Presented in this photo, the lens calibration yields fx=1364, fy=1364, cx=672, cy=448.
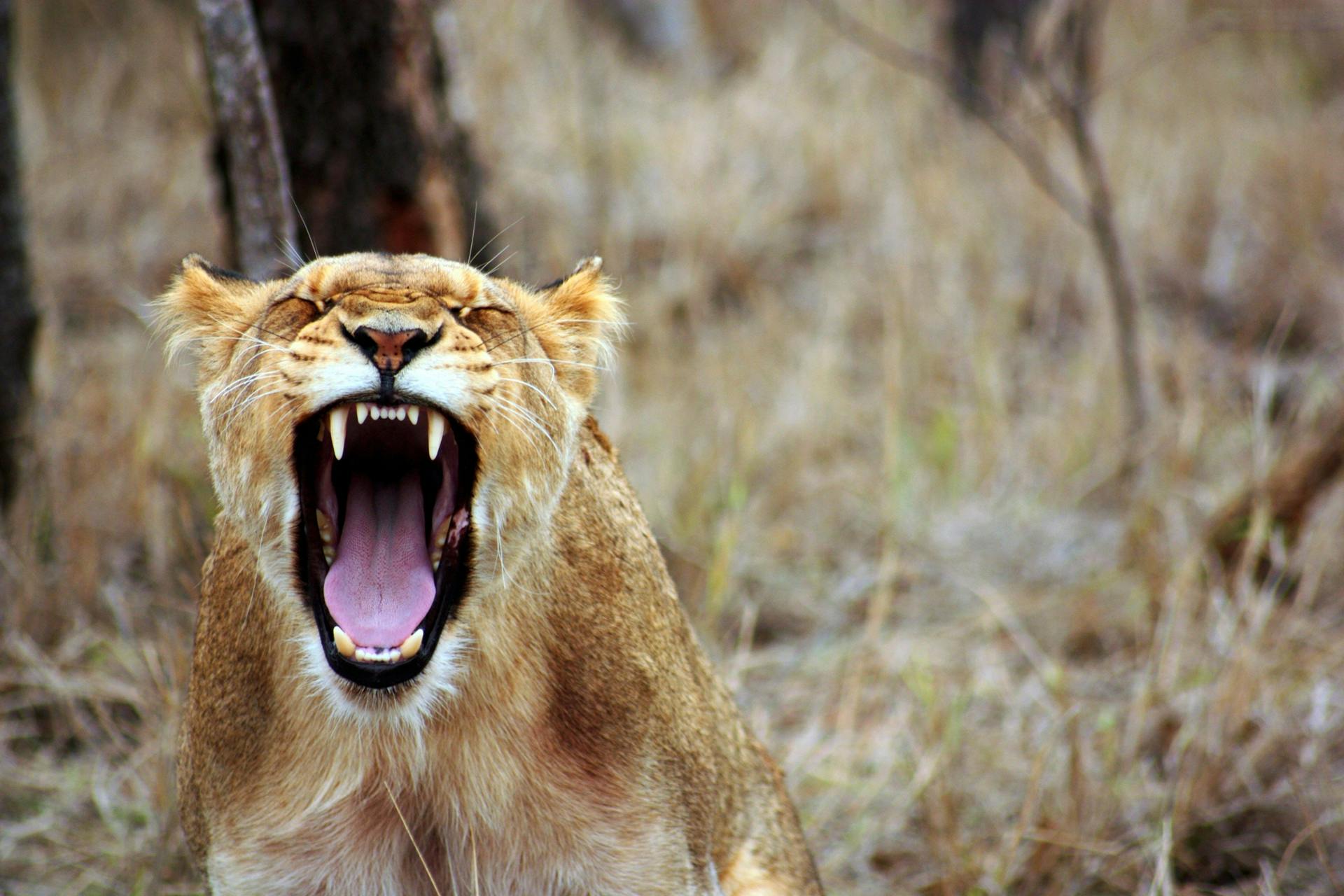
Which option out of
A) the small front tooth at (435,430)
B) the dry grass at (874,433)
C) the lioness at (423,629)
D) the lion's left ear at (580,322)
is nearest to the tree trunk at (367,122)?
the dry grass at (874,433)

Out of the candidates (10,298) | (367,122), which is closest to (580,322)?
(367,122)

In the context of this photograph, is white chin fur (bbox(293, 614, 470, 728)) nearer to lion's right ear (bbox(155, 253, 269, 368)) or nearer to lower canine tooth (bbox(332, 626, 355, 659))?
lower canine tooth (bbox(332, 626, 355, 659))

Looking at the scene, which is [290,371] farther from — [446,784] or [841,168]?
[841,168]

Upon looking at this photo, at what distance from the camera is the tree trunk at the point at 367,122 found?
154 inches

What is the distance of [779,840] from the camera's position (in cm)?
317

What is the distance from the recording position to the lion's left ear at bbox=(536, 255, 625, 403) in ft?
9.12

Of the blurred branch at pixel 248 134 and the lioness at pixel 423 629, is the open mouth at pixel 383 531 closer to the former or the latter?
the lioness at pixel 423 629

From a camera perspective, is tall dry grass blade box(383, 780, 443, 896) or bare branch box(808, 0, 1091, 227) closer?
tall dry grass blade box(383, 780, 443, 896)

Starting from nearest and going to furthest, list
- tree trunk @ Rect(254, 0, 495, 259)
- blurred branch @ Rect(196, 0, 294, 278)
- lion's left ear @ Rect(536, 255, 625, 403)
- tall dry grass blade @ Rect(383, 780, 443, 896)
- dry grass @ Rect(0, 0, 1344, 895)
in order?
tall dry grass blade @ Rect(383, 780, 443, 896) < lion's left ear @ Rect(536, 255, 625, 403) < blurred branch @ Rect(196, 0, 294, 278) < tree trunk @ Rect(254, 0, 495, 259) < dry grass @ Rect(0, 0, 1344, 895)

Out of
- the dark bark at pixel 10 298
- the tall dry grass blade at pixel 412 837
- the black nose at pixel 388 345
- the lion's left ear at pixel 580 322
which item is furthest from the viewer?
the dark bark at pixel 10 298

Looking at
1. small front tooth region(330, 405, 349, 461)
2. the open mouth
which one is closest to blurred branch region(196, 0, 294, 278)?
the open mouth

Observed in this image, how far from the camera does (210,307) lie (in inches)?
106

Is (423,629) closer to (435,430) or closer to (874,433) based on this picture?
(435,430)

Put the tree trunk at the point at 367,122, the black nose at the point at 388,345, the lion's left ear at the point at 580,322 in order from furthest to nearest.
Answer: the tree trunk at the point at 367,122, the lion's left ear at the point at 580,322, the black nose at the point at 388,345
